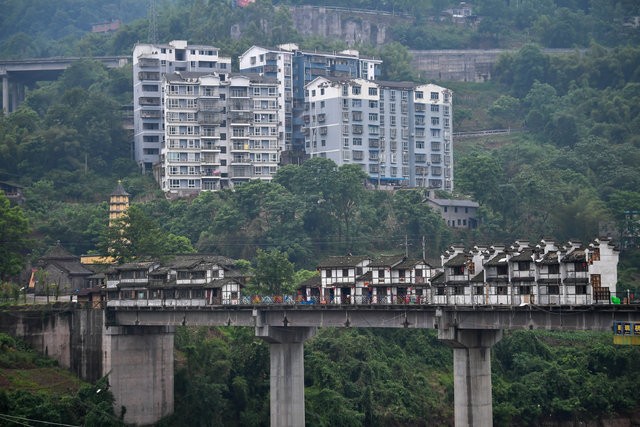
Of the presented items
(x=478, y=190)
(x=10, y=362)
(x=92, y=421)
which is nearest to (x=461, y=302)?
(x=92, y=421)

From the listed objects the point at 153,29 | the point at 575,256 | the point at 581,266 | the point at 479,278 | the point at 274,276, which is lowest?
the point at 479,278

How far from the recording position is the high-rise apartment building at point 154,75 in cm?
16088

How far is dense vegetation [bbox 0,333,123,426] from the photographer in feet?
304

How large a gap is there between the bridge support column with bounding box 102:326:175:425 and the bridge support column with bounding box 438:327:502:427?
28916 mm

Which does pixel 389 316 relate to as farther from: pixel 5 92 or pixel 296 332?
pixel 5 92

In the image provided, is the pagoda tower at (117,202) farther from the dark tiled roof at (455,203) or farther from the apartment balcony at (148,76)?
the dark tiled roof at (455,203)

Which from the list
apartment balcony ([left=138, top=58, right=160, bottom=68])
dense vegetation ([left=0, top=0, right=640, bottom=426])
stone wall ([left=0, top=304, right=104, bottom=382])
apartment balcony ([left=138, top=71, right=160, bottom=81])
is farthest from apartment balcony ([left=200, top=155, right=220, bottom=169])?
stone wall ([left=0, top=304, right=104, bottom=382])

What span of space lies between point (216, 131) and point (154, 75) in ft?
43.3

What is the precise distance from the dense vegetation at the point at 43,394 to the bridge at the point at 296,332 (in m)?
2.70

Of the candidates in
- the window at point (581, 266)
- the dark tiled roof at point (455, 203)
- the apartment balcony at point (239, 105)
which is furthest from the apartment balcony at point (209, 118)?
the window at point (581, 266)

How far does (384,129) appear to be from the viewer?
16025cm

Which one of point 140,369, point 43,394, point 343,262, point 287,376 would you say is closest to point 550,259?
point 287,376

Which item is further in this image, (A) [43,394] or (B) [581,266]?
(A) [43,394]

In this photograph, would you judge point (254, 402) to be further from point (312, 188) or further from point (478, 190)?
point (478, 190)
